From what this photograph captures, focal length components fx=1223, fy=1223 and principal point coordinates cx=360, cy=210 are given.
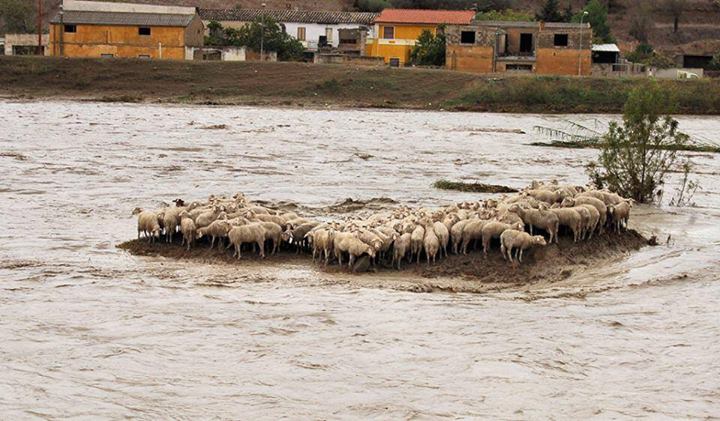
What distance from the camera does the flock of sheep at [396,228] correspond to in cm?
1623

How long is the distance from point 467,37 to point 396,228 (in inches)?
2525

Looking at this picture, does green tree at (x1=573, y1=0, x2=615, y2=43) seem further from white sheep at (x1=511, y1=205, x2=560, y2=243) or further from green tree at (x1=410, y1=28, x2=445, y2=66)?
white sheep at (x1=511, y1=205, x2=560, y2=243)

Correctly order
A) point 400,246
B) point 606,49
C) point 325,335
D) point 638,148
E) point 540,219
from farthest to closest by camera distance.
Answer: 1. point 606,49
2. point 638,148
3. point 540,219
4. point 400,246
5. point 325,335

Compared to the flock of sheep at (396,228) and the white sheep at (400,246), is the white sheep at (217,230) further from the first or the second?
the white sheep at (400,246)

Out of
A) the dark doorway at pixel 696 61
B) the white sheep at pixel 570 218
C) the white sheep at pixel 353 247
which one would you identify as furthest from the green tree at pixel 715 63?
the white sheep at pixel 353 247

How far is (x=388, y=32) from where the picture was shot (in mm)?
88438

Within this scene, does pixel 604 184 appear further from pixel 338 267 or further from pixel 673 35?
pixel 673 35

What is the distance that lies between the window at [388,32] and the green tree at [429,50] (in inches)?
174

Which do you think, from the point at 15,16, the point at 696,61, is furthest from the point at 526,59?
the point at 15,16

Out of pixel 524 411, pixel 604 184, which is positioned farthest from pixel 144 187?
pixel 524 411

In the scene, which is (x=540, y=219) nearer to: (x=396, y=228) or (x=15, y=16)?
(x=396, y=228)

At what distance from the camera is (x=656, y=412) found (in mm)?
11117

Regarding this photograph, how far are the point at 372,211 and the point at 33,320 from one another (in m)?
9.12

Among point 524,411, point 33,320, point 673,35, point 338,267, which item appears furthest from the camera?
point 673,35
